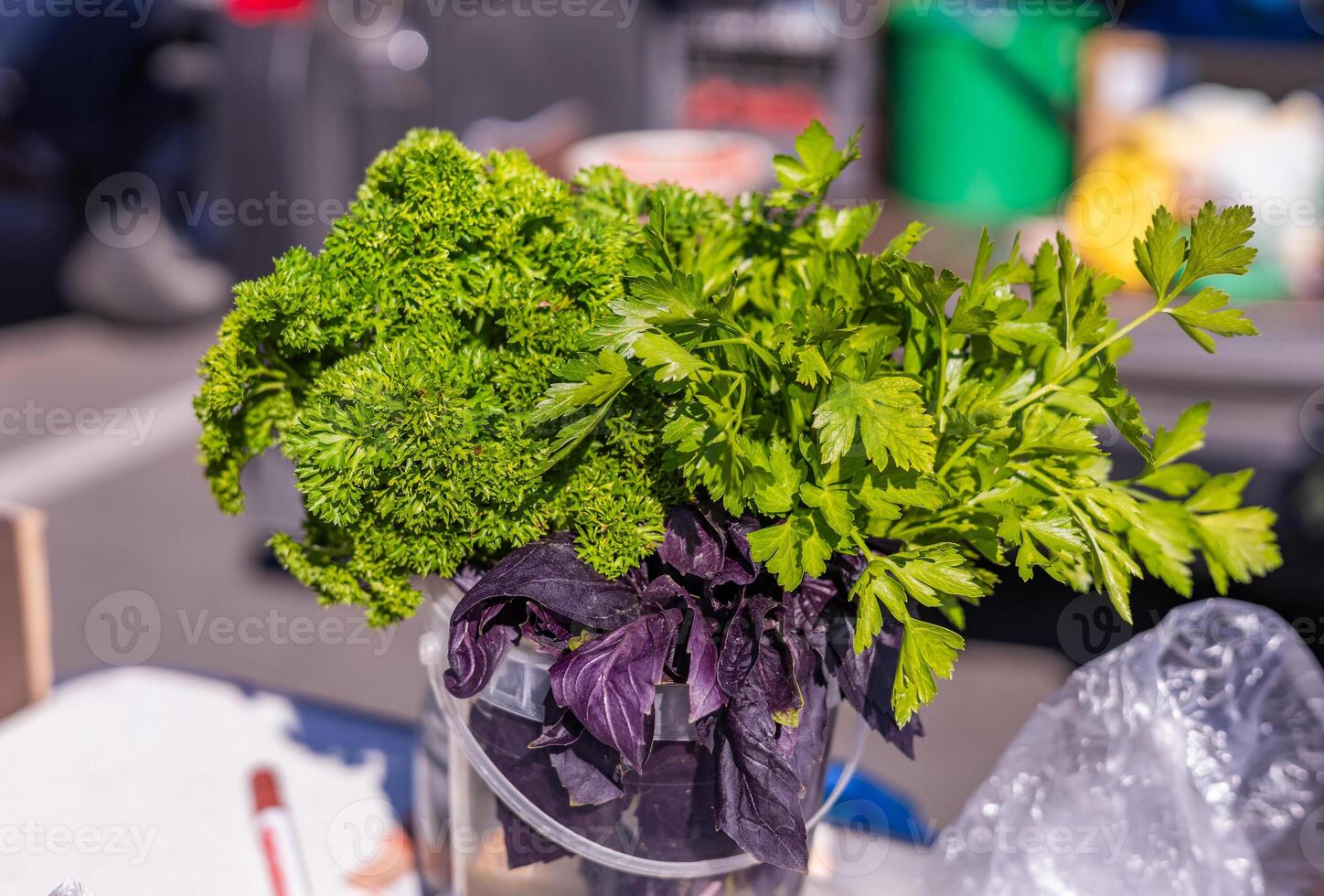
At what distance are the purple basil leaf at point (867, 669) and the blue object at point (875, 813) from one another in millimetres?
303

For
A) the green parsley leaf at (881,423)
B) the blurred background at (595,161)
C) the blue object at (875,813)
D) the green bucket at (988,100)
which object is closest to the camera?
the green parsley leaf at (881,423)

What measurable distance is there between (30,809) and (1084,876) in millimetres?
877

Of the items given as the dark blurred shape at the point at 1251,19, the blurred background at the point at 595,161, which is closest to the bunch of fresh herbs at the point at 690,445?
the blurred background at the point at 595,161

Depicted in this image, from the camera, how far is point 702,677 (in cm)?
60

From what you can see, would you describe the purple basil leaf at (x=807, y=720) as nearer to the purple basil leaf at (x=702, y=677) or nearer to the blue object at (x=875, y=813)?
the purple basil leaf at (x=702, y=677)

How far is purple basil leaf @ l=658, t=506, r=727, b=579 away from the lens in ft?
2.03

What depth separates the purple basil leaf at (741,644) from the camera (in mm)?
602

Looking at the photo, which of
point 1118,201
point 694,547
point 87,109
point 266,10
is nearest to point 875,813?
point 694,547

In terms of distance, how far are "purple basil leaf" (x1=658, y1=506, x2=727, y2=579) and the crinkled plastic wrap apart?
37 centimetres

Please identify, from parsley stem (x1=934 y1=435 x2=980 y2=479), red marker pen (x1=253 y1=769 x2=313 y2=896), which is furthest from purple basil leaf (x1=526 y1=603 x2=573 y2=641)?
red marker pen (x1=253 y1=769 x2=313 y2=896)

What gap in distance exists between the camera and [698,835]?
67 cm

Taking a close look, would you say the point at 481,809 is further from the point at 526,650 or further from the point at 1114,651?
the point at 1114,651

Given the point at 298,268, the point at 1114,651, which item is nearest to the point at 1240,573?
the point at 1114,651

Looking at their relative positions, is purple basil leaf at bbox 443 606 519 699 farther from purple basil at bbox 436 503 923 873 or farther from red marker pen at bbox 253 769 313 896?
red marker pen at bbox 253 769 313 896
